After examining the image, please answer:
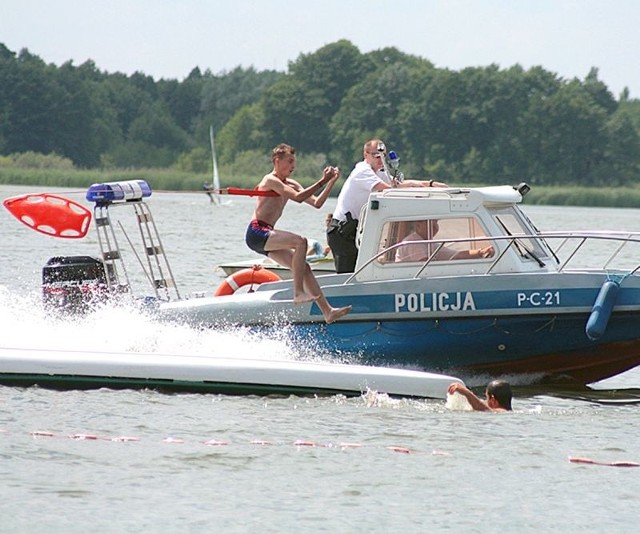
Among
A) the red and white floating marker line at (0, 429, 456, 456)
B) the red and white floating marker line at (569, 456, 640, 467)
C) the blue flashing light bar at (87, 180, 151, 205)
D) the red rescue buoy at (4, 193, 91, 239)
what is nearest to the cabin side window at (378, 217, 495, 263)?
the red and white floating marker line at (0, 429, 456, 456)

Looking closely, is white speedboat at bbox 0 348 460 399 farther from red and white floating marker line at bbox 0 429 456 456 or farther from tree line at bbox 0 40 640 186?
tree line at bbox 0 40 640 186

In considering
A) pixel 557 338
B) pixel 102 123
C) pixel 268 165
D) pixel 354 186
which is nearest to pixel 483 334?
pixel 557 338

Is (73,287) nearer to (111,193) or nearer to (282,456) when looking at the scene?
(111,193)

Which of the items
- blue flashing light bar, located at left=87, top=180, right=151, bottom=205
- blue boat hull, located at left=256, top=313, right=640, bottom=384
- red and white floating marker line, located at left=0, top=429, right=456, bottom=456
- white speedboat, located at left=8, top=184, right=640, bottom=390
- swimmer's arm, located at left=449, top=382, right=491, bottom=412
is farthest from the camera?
blue flashing light bar, located at left=87, top=180, right=151, bottom=205

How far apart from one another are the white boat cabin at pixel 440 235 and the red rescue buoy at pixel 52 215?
2945 millimetres

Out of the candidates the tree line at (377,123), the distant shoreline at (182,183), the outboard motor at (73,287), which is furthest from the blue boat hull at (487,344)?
the tree line at (377,123)

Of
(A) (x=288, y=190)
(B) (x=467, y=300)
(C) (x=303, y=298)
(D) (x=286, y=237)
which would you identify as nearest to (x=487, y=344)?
(B) (x=467, y=300)

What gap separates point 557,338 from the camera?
14039mm

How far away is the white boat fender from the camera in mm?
13492

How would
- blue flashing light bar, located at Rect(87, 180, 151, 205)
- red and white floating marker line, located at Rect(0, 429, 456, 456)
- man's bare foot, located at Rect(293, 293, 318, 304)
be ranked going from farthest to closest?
blue flashing light bar, located at Rect(87, 180, 151, 205)
man's bare foot, located at Rect(293, 293, 318, 304)
red and white floating marker line, located at Rect(0, 429, 456, 456)

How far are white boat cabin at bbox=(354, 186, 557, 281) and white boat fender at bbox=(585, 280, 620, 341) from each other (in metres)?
0.75

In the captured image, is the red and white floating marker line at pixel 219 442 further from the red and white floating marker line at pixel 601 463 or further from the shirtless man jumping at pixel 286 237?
the shirtless man jumping at pixel 286 237

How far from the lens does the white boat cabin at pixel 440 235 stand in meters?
14.0

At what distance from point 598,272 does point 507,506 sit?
14.3ft
